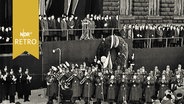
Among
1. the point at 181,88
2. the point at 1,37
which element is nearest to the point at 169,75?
the point at 181,88

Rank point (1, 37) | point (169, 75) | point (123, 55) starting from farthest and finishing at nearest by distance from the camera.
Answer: point (123, 55)
point (1, 37)
point (169, 75)

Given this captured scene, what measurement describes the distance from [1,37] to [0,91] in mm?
2956

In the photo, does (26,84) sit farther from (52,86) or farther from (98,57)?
(98,57)

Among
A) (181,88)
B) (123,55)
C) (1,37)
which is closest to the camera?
(181,88)

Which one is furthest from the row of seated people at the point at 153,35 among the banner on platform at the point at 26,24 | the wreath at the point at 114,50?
the banner on platform at the point at 26,24

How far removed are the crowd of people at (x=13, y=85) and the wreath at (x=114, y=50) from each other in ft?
13.2

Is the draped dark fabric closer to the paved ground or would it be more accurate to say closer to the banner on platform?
the paved ground

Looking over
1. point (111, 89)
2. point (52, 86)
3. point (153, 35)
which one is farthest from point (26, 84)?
point (153, 35)

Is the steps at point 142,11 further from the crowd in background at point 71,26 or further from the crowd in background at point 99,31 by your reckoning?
the crowd in background at point 71,26

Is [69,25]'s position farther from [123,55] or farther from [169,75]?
[169,75]

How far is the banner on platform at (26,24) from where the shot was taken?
11977 millimetres

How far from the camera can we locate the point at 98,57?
68.3 ft

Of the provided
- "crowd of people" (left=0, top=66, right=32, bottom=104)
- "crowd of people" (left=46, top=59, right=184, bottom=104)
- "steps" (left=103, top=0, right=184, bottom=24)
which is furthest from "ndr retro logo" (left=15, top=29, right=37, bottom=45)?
"steps" (left=103, top=0, right=184, bottom=24)

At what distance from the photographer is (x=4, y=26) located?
21.1 m
